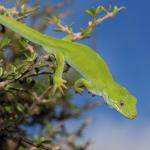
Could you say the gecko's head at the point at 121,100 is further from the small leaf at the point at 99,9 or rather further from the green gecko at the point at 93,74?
the small leaf at the point at 99,9

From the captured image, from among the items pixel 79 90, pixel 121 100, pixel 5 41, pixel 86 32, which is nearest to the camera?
pixel 121 100

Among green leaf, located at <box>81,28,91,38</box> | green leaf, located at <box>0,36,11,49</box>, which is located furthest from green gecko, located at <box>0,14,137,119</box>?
green leaf, located at <box>81,28,91,38</box>

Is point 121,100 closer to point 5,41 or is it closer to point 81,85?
point 81,85

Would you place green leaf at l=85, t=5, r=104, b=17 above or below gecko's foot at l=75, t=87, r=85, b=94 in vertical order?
above

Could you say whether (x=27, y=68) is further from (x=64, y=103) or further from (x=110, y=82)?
(x=64, y=103)

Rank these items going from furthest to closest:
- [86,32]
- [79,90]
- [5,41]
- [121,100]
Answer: [86,32]
[5,41]
[79,90]
[121,100]

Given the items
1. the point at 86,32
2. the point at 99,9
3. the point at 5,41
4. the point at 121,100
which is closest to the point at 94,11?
the point at 99,9

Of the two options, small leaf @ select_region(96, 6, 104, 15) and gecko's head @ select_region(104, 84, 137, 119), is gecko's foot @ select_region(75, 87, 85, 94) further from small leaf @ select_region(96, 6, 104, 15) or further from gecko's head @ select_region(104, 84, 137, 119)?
small leaf @ select_region(96, 6, 104, 15)

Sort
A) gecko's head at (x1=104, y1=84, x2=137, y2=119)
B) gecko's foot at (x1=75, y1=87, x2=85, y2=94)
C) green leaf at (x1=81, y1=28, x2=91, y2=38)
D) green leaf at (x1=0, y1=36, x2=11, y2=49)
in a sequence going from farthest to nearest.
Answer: green leaf at (x1=81, y1=28, x2=91, y2=38), green leaf at (x1=0, y1=36, x2=11, y2=49), gecko's foot at (x1=75, y1=87, x2=85, y2=94), gecko's head at (x1=104, y1=84, x2=137, y2=119)

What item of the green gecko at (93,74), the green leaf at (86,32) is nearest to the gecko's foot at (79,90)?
the green gecko at (93,74)
